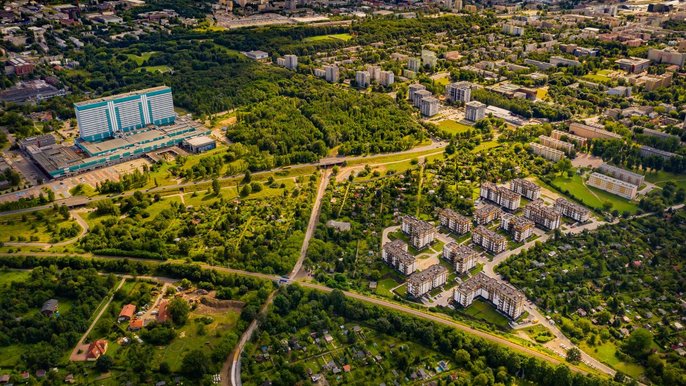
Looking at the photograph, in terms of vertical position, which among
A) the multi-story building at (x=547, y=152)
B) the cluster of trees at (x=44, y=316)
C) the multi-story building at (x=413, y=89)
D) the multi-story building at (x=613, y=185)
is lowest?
the cluster of trees at (x=44, y=316)

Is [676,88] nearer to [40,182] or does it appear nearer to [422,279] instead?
[422,279]

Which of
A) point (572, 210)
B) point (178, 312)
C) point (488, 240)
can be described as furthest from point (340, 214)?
point (572, 210)

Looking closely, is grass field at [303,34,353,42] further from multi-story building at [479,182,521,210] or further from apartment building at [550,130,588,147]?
multi-story building at [479,182,521,210]

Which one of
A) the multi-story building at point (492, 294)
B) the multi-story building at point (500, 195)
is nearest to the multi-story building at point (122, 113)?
the multi-story building at point (500, 195)

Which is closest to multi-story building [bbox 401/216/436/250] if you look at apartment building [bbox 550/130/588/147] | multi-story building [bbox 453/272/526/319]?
multi-story building [bbox 453/272/526/319]

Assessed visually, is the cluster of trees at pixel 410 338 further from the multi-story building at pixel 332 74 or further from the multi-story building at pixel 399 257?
the multi-story building at pixel 332 74

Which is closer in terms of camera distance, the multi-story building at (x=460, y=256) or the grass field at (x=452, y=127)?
the multi-story building at (x=460, y=256)

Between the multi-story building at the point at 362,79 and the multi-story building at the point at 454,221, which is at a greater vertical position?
the multi-story building at the point at 362,79
